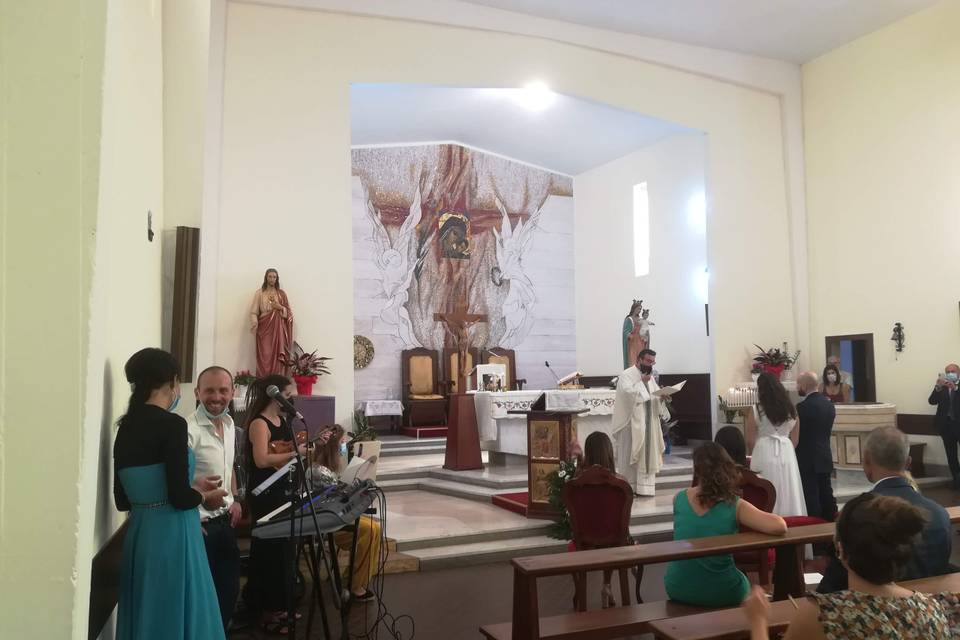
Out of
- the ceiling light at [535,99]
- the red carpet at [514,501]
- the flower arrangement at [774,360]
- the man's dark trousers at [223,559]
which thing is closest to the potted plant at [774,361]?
the flower arrangement at [774,360]

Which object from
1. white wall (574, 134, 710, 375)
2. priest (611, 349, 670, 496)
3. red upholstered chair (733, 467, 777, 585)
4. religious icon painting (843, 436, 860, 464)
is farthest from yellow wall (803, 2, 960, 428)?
red upholstered chair (733, 467, 777, 585)

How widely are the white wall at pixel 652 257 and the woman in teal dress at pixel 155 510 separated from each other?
10771mm

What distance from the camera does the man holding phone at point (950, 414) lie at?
9227 mm

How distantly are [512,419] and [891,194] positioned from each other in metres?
6.43

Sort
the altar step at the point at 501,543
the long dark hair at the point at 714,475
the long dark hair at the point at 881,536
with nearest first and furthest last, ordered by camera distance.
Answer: the long dark hair at the point at 881,536 → the long dark hair at the point at 714,475 → the altar step at the point at 501,543

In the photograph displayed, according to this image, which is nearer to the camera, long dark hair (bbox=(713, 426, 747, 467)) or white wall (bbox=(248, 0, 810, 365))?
long dark hair (bbox=(713, 426, 747, 467))

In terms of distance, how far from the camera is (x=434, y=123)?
13.1m

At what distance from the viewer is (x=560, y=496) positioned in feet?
22.2

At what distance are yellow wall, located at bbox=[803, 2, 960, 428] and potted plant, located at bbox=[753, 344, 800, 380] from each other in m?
0.73

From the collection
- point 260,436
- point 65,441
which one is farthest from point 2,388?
point 260,436

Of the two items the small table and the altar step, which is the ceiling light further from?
the altar step

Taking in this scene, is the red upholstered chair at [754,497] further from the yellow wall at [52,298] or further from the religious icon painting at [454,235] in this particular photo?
the religious icon painting at [454,235]

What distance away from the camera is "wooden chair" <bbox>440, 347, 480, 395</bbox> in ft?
45.0

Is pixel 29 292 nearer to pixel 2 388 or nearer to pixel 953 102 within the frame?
pixel 2 388
